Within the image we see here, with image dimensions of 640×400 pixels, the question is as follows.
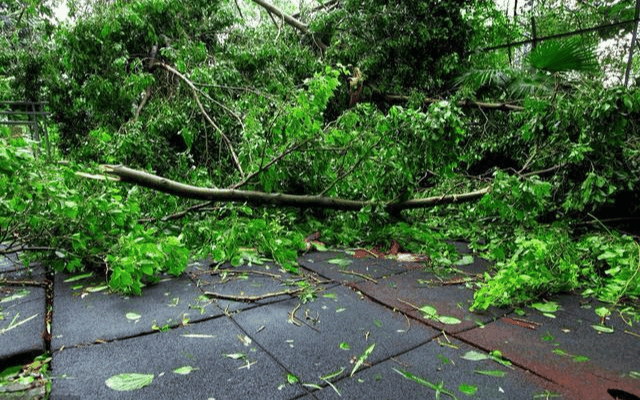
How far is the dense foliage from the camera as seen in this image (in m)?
2.21

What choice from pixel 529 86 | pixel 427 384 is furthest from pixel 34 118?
pixel 529 86

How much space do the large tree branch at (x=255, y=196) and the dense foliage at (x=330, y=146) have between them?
11 centimetres

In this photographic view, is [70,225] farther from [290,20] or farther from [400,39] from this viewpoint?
[290,20]

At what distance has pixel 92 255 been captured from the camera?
7.40 feet

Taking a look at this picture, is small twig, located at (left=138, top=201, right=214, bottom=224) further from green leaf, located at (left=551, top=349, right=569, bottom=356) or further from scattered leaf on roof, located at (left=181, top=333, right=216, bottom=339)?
green leaf, located at (left=551, top=349, right=569, bottom=356)

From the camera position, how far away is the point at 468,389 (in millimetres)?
1230

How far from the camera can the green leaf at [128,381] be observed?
48.4 inches

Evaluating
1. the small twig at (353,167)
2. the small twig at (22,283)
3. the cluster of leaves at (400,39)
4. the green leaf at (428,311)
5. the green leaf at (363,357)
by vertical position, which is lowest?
the green leaf at (428,311)

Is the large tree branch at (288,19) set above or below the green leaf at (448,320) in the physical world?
above

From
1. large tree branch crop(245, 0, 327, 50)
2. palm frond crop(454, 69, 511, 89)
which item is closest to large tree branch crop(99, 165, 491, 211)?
palm frond crop(454, 69, 511, 89)

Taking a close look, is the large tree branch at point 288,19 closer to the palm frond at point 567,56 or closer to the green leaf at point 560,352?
the palm frond at point 567,56

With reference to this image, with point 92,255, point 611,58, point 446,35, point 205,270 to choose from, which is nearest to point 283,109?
point 205,270

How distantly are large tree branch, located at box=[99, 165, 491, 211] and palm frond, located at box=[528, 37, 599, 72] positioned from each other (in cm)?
236

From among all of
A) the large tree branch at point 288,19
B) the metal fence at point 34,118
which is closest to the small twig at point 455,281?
the metal fence at point 34,118
